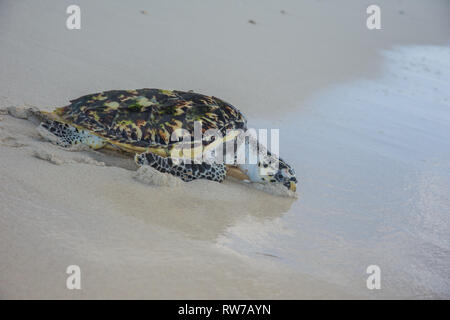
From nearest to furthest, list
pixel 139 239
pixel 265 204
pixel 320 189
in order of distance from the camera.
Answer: pixel 139 239 → pixel 265 204 → pixel 320 189

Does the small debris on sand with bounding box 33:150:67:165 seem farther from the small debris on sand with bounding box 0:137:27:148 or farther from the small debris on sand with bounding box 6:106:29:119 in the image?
the small debris on sand with bounding box 6:106:29:119

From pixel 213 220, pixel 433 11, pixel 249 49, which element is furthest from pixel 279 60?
pixel 433 11

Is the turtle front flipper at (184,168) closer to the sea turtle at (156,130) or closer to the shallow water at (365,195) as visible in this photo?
the sea turtle at (156,130)

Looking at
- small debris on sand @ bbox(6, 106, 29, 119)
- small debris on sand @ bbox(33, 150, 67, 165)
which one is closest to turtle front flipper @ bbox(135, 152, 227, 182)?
small debris on sand @ bbox(33, 150, 67, 165)

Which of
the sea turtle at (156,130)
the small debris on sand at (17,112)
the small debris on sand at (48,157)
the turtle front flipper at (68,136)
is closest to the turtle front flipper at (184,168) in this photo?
the sea turtle at (156,130)

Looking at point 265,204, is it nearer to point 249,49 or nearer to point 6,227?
point 6,227

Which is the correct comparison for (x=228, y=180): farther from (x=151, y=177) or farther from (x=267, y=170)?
(x=151, y=177)
